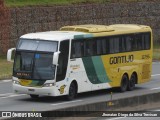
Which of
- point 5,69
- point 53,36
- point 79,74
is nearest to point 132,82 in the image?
point 79,74

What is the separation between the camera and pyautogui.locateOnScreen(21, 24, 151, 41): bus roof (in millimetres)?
28163

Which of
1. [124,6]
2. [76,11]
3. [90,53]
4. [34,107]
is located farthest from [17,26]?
[34,107]

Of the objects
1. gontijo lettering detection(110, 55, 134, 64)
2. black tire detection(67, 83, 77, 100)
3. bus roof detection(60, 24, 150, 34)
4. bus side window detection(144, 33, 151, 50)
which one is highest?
bus roof detection(60, 24, 150, 34)

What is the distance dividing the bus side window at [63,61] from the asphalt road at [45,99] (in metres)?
1.10

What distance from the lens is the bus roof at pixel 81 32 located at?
92.4 feet

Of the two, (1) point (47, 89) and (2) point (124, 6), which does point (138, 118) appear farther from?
(2) point (124, 6)

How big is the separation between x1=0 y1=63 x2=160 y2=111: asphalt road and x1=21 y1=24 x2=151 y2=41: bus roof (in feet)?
8.50

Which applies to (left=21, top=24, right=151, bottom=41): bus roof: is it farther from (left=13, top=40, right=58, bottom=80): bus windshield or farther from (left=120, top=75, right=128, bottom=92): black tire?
(left=120, top=75, right=128, bottom=92): black tire

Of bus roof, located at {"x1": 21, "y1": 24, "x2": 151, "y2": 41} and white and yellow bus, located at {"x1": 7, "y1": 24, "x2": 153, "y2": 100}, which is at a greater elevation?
bus roof, located at {"x1": 21, "y1": 24, "x2": 151, "y2": 41}

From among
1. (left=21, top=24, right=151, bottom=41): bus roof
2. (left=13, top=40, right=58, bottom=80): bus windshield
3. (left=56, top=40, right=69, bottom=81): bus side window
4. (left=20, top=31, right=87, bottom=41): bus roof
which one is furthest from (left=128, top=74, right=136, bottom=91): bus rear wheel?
(left=13, top=40, right=58, bottom=80): bus windshield

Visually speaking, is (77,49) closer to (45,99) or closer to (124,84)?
(45,99)

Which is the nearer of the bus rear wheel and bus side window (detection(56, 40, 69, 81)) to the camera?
bus side window (detection(56, 40, 69, 81))

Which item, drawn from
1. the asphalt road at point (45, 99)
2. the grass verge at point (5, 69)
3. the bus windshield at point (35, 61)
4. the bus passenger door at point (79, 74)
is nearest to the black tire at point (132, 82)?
the asphalt road at point (45, 99)

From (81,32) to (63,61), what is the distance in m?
2.54
